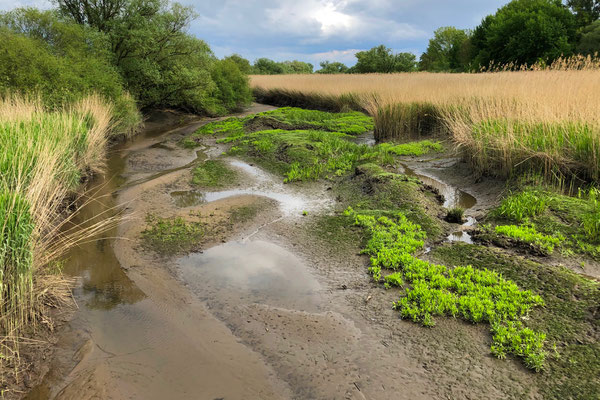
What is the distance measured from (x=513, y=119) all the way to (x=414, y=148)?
3485mm

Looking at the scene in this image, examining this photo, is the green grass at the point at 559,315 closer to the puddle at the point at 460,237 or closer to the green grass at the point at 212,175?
the puddle at the point at 460,237

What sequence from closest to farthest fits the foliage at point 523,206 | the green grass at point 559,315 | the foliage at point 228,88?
the green grass at point 559,315 < the foliage at point 523,206 < the foliage at point 228,88

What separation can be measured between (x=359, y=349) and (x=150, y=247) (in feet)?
12.1

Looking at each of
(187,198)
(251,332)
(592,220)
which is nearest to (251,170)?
(187,198)

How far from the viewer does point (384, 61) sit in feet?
130

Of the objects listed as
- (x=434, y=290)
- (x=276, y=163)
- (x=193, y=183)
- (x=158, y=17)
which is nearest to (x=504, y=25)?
(x=158, y=17)

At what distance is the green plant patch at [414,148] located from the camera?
11175mm

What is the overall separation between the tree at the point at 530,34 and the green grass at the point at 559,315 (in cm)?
3099

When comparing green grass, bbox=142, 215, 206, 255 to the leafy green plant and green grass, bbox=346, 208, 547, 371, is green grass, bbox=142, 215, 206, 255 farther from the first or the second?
the leafy green plant

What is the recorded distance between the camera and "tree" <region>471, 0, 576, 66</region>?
29859 mm

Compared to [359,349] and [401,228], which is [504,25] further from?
[359,349]

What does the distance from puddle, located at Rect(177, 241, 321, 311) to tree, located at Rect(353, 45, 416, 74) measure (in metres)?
37.4

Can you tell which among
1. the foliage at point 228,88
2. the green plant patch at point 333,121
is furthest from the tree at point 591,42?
the foliage at point 228,88

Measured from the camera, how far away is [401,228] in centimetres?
584
